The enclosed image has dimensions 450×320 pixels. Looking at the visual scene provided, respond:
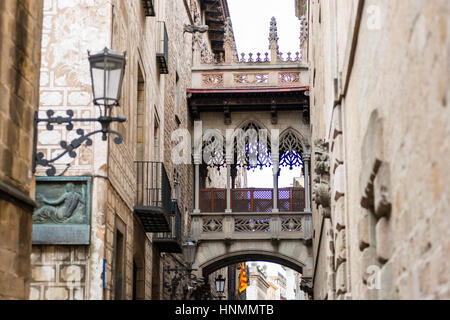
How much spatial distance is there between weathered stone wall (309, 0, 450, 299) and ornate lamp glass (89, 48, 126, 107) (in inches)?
86.9

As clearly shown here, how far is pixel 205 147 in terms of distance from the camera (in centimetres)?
2519

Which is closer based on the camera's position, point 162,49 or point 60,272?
point 60,272

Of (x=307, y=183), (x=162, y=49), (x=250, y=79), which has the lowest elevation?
(x=307, y=183)

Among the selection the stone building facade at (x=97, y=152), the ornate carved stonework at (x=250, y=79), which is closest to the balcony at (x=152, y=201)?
the stone building facade at (x=97, y=152)

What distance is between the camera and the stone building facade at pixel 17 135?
689cm

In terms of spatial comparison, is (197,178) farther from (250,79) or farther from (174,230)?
(174,230)

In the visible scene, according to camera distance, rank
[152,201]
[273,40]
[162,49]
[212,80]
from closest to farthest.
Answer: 1. [152,201]
2. [162,49]
3. [212,80]
4. [273,40]

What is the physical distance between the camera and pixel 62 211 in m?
10.5

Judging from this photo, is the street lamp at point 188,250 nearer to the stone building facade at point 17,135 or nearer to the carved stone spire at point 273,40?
the carved stone spire at point 273,40

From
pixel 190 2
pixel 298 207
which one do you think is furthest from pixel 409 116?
pixel 190 2

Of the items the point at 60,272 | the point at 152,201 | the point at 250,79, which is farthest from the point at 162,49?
the point at 60,272

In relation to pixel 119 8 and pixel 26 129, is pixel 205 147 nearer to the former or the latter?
pixel 119 8

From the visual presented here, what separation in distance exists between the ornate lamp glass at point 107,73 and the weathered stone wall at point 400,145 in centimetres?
221

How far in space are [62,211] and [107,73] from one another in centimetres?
316
